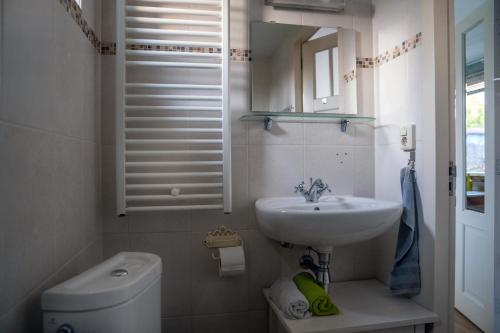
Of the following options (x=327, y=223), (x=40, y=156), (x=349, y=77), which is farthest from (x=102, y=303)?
(x=349, y=77)

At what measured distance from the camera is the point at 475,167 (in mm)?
2041

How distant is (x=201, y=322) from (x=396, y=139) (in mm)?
1320

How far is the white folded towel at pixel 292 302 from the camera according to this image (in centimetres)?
112

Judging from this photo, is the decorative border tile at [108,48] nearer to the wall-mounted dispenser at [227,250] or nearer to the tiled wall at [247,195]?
the tiled wall at [247,195]

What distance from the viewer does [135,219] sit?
53.9 inches

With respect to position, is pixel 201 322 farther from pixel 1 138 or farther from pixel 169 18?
pixel 169 18

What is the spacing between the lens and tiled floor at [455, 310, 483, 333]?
1.88m

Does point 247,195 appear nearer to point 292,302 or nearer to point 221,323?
point 292,302

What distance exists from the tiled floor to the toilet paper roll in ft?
5.47

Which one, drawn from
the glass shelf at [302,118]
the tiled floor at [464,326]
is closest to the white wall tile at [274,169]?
the glass shelf at [302,118]

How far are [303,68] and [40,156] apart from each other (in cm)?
122

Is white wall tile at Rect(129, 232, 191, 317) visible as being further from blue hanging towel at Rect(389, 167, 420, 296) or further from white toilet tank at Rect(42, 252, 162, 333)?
blue hanging towel at Rect(389, 167, 420, 296)

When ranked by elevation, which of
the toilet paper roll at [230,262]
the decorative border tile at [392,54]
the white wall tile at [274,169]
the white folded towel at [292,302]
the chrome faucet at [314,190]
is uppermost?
the decorative border tile at [392,54]

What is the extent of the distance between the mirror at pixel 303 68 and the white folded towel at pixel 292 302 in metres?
0.85
